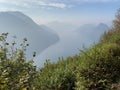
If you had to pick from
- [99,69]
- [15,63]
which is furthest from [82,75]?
[15,63]

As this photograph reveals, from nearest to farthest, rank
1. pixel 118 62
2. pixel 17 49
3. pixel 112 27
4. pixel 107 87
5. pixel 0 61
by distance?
pixel 107 87 → pixel 118 62 → pixel 0 61 → pixel 17 49 → pixel 112 27

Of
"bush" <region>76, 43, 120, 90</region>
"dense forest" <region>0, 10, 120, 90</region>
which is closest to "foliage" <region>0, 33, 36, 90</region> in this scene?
"dense forest" <region>0, 10, 120, 90</region>

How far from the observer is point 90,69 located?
36.4 feet

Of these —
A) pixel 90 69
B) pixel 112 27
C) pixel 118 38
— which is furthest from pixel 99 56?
pixel 112 27

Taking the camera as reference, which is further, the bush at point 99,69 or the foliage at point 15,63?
the foliage at point 15,63

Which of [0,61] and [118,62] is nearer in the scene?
[118,62]

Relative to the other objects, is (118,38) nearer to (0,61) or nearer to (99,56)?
(99,56)

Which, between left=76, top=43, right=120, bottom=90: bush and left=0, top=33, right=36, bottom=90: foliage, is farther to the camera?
left=0, top=33, right=36, bottom=90: foliage

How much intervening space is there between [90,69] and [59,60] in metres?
3.17

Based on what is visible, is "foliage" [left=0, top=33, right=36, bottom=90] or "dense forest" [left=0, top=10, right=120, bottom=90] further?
"foliage" [left=0, top=33, right=36, bottom=90]

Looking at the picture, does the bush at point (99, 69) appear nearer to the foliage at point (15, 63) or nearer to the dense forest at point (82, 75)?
the dense forest at point (82, 75)

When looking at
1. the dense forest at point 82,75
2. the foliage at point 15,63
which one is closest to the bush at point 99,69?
the dense forest at point 82,75

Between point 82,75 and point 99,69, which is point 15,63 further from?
point 99,69

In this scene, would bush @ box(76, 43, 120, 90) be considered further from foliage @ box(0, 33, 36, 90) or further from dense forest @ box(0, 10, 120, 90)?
foliage @ box(0, 33, 36, 90)
